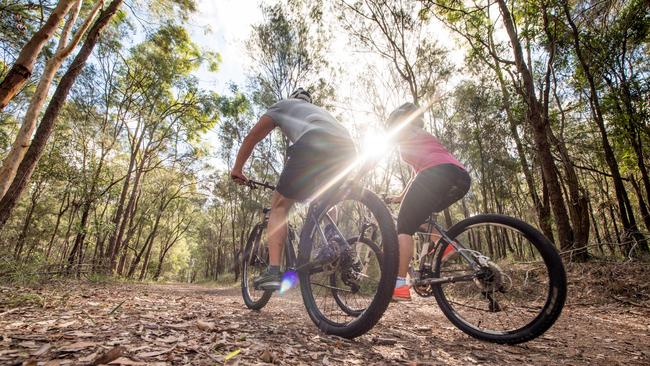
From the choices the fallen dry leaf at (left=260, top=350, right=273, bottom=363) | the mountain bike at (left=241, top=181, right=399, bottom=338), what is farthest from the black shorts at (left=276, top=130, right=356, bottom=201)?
the fallen dry leaf at (left=260, top=350, right=273, bottom=363)

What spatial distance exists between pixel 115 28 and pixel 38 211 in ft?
79.1

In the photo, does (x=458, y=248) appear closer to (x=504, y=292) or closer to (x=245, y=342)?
(x=504, y=292)

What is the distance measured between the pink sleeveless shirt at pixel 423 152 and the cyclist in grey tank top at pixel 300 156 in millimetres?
755

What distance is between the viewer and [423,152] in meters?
3.00

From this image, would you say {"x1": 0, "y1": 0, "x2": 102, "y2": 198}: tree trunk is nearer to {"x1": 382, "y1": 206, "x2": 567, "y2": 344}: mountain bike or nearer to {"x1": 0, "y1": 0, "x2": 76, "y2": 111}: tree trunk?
{"x1": 0, "y1": 0, "x2": 76, "y2": 111}: tree trunk

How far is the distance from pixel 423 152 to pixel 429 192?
424 millimetres

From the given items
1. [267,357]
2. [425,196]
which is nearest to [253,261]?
[425,196]

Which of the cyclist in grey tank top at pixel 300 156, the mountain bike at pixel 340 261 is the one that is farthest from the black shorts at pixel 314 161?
the mountain bike at pixel 340 261

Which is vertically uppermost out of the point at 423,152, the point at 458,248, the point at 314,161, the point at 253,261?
the point at 423,152

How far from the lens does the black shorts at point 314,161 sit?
8.50 feet

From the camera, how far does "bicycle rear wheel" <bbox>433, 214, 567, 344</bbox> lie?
2176 mm

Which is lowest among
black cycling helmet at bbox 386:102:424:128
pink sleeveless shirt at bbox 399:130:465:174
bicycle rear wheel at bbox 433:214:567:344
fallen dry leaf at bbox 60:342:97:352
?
fallen dry leaf at bbox 60:342:97:352

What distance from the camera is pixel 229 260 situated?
155ft

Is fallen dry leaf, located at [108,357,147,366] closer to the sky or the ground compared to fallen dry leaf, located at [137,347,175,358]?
closer to the sky
